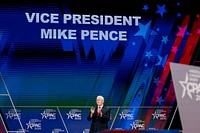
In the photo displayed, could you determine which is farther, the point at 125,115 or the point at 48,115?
the point at 125,115

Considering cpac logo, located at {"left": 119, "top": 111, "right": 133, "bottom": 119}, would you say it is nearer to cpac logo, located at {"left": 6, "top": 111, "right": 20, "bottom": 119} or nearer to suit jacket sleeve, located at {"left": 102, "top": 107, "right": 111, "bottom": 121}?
suit jacket sleeve, located at {"left": 102, "top": 107, "right": 111, "bottom": 121}

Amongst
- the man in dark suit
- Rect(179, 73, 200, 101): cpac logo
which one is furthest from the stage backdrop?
Rect(179, 73, 200, 101): cpac logo

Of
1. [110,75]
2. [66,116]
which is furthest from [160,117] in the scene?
[66,116]

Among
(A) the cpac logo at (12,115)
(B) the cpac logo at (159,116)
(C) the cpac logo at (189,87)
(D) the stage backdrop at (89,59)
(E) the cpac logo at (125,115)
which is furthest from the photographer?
(B) the cpac logo at (159,116)

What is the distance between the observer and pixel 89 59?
7445 millimetres

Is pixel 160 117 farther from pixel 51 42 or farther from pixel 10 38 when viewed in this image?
pixel 10 38

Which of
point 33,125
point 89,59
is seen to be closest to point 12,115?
point 33,125

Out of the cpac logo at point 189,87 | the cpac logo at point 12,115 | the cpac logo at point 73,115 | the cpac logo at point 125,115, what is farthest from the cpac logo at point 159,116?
the cpac logo at point 189,87

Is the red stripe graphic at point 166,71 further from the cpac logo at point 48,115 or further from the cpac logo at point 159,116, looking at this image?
the cpac logo at point 48,115

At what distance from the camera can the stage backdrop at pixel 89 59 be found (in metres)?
7.20

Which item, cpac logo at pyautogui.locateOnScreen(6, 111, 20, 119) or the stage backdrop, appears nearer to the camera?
cpac logo at pyautogui.locateOnScreen(6, 111, 20, 119)

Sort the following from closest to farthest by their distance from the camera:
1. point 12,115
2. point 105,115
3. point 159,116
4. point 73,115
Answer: point 105,115, point 12,115, point 73,115, point 159,116

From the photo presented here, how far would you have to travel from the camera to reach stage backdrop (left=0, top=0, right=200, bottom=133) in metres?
7.20

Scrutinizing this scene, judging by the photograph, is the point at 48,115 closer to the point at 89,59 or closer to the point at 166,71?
the point at 89,59
